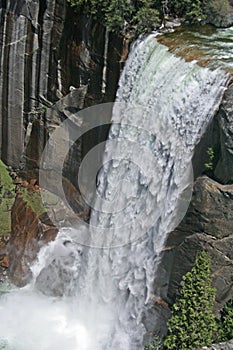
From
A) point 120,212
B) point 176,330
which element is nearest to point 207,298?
point 176,330

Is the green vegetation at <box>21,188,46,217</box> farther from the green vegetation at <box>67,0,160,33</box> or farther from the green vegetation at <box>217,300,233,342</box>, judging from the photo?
the green vegetation at <box>217,300,233,342</box>

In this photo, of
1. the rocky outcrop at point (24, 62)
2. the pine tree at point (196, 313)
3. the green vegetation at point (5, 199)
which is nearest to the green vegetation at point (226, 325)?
the pine tree at point (196, 313)

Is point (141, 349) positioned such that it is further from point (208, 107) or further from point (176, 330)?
point (208, 107)

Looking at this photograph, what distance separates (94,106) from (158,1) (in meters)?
4.55

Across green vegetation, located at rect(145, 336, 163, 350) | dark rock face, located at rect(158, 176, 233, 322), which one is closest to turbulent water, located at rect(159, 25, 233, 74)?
dark rock face, located at rect(158, 176, 233, 322)

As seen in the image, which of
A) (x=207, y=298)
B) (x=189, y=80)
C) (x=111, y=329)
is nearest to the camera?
(x=207, y=298)

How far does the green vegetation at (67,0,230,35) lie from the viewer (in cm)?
2455

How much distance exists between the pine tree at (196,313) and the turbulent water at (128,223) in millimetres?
2507

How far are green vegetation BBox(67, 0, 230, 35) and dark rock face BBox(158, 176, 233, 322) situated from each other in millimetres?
7122

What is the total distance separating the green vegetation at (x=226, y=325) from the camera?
19.1 metres

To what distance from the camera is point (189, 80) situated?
2119 cm

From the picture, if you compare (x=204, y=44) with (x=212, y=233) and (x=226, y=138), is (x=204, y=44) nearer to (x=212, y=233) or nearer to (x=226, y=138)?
(x=226, y=138)

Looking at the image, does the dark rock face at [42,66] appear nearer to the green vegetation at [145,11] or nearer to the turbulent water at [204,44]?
the green vegetation at [145,11]

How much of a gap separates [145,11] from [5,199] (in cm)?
1025
